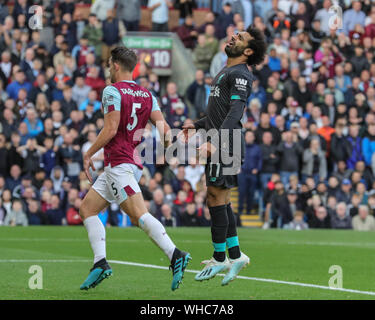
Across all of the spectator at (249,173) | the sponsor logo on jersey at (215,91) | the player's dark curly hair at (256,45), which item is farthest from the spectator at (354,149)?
the sponsor logo on jersey at (215,91)

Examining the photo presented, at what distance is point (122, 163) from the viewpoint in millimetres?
9914

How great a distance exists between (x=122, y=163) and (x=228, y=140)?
3.67ft

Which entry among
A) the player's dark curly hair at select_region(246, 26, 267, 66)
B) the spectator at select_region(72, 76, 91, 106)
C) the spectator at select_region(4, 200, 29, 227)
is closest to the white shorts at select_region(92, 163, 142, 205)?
the player's dark curly hair at select_region(246, 26, 267, 66)

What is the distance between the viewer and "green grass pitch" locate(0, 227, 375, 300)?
10.1 m

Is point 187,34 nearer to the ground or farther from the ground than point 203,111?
farther from the ground

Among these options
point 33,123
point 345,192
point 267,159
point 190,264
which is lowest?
point 345,192

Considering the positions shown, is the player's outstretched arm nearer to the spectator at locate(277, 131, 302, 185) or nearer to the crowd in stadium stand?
the crowd in stadium stand

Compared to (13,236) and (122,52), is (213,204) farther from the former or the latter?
(13,236)

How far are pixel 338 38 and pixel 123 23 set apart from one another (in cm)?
618

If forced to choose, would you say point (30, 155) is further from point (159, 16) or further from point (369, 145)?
point (369, 145)

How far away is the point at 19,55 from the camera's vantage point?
83.2ft

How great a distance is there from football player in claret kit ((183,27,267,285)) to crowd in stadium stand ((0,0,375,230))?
37.1 ft

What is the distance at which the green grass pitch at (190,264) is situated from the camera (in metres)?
10.1

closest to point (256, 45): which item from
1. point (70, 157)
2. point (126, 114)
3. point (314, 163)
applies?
point (126, 114)
